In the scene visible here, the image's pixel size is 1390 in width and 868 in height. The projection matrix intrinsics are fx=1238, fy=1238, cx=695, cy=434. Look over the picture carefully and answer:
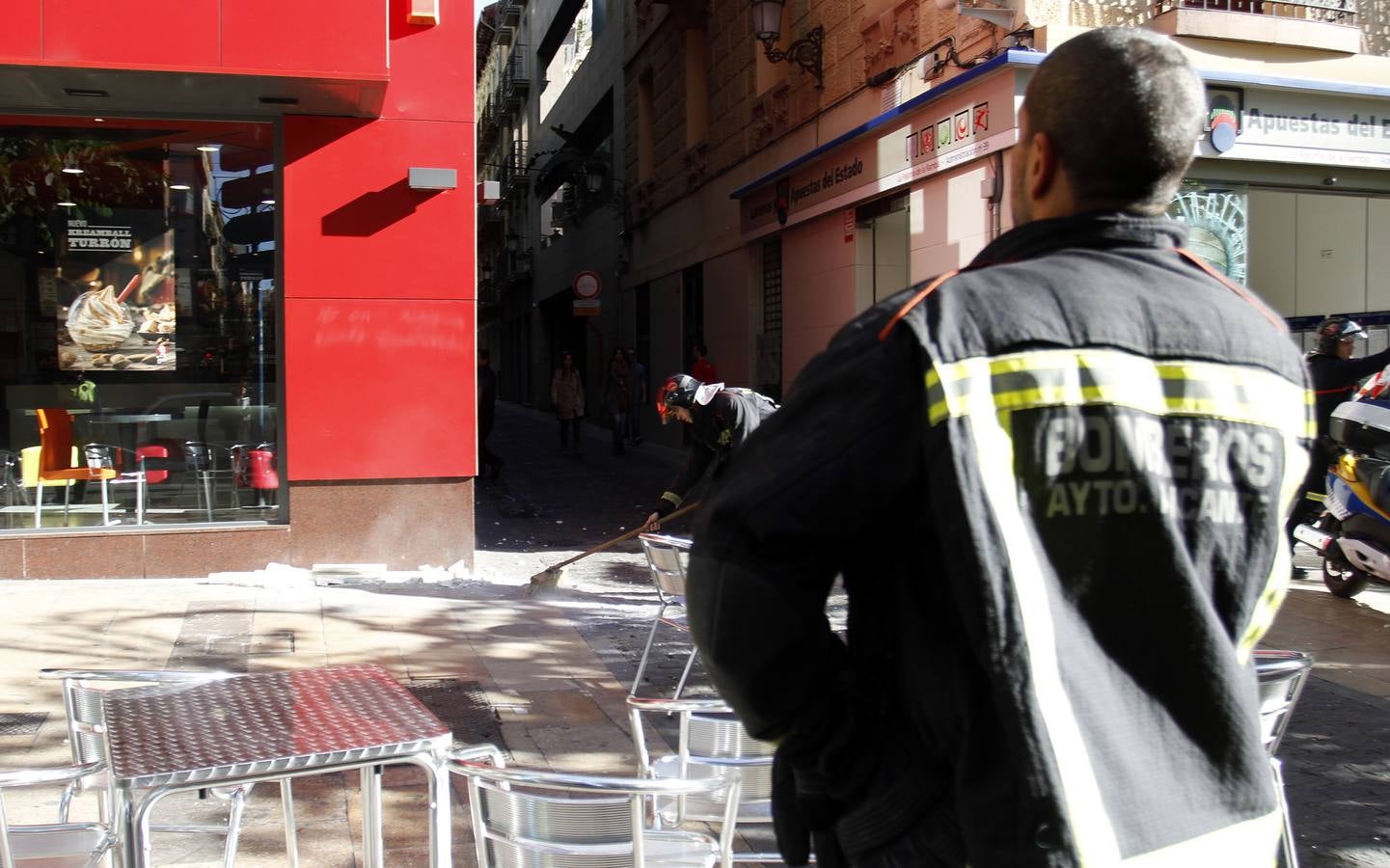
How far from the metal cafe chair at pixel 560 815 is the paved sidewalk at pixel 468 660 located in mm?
1604

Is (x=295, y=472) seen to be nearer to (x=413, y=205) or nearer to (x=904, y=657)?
(x=413, y=205)

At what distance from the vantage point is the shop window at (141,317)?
9250 millimetres

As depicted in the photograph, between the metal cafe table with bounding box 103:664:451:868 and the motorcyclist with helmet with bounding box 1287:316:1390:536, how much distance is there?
7908 millimetres

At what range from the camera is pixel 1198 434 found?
139cm

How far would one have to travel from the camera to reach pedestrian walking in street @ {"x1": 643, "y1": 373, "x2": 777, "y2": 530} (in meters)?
6.84

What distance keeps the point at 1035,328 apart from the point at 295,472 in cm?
838

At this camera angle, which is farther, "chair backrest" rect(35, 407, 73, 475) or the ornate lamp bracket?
the ornate lamp bracket

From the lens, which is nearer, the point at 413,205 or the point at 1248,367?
the point at 1248,367

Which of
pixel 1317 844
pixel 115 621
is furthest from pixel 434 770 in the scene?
pixel 115 621

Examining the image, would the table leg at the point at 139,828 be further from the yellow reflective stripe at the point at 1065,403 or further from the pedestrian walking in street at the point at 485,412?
the pedestrian walking in street at the point at 485,412

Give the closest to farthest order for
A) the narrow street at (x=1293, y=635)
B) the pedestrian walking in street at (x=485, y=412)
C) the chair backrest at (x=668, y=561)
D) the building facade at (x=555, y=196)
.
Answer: the narrow street at (x=1293, y=635) < the chair backrest at (x=668, y=561) < the pedestrian walking in street at (x=485, y=412) < the building facade at (x=555, y=196)

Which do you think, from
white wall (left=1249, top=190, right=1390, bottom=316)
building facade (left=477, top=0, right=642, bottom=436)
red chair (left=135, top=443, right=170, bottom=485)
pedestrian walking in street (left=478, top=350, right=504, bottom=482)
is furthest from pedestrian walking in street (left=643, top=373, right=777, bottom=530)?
building facade (left=477, top=0, right=642, bottom=436)

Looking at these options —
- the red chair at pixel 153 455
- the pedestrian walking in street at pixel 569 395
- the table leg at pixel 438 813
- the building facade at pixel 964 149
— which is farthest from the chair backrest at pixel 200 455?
the pedestrian walking in street at pixel 569 395

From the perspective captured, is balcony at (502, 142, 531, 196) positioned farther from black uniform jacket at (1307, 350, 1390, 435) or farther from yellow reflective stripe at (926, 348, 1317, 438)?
yellow reflective stripe at (926, 348, 1317, 438)
